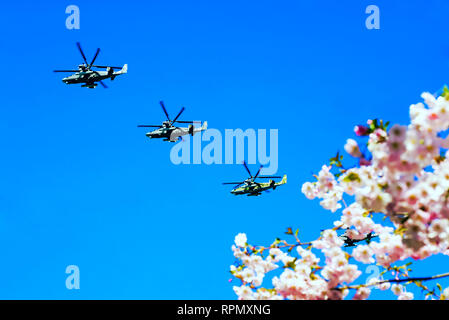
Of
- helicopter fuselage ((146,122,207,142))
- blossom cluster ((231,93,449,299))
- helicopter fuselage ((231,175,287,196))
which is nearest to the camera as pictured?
blossom cluster ((231,93,449,299))

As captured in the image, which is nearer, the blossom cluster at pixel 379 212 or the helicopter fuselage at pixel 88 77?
the blossom cluster at pixel 379 212

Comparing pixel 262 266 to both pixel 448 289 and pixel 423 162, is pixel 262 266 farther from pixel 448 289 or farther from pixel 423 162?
pixel 423 162

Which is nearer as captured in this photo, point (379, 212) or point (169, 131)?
point (379, 212)

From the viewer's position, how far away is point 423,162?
3.88m

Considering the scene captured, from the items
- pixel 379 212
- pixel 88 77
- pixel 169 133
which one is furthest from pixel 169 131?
pixel 379 212

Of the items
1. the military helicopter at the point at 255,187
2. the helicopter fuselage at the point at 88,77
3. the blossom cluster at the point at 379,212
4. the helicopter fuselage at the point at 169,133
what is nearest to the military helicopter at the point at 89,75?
the helicopter fuselage at the point at 88,77

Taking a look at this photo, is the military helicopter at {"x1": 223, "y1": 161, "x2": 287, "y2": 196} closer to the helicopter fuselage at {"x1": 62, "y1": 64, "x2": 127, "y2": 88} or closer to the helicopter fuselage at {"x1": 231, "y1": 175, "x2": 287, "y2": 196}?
the helicopter fuselage at {"x1": 231, "y1": 175, "x2": 287, "y2": 196}

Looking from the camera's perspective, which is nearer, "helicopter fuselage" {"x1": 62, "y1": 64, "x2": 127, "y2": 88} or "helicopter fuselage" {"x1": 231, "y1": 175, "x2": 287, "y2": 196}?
"helicopter fuselage" {"x1": 62, "y1": 64, "x2": 127, "y2": 88}

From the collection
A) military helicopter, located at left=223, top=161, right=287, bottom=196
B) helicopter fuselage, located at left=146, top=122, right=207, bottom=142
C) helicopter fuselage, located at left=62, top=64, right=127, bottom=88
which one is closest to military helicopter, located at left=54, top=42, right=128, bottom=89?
helicopter fuselage, located at left=62, top=64, right=127, bottom=88

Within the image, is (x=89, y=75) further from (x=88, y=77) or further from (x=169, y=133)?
(x=169, y=133)

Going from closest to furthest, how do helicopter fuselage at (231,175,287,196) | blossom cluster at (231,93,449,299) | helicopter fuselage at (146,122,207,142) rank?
blossom cluster at (231,93,449,299), helicopter fuselage at (146,122,207,142), helicopter fuselage at (231,175,287,196)

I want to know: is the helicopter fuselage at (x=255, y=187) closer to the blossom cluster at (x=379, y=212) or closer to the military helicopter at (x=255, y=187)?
the military helicopter at (x=255, y=187)
